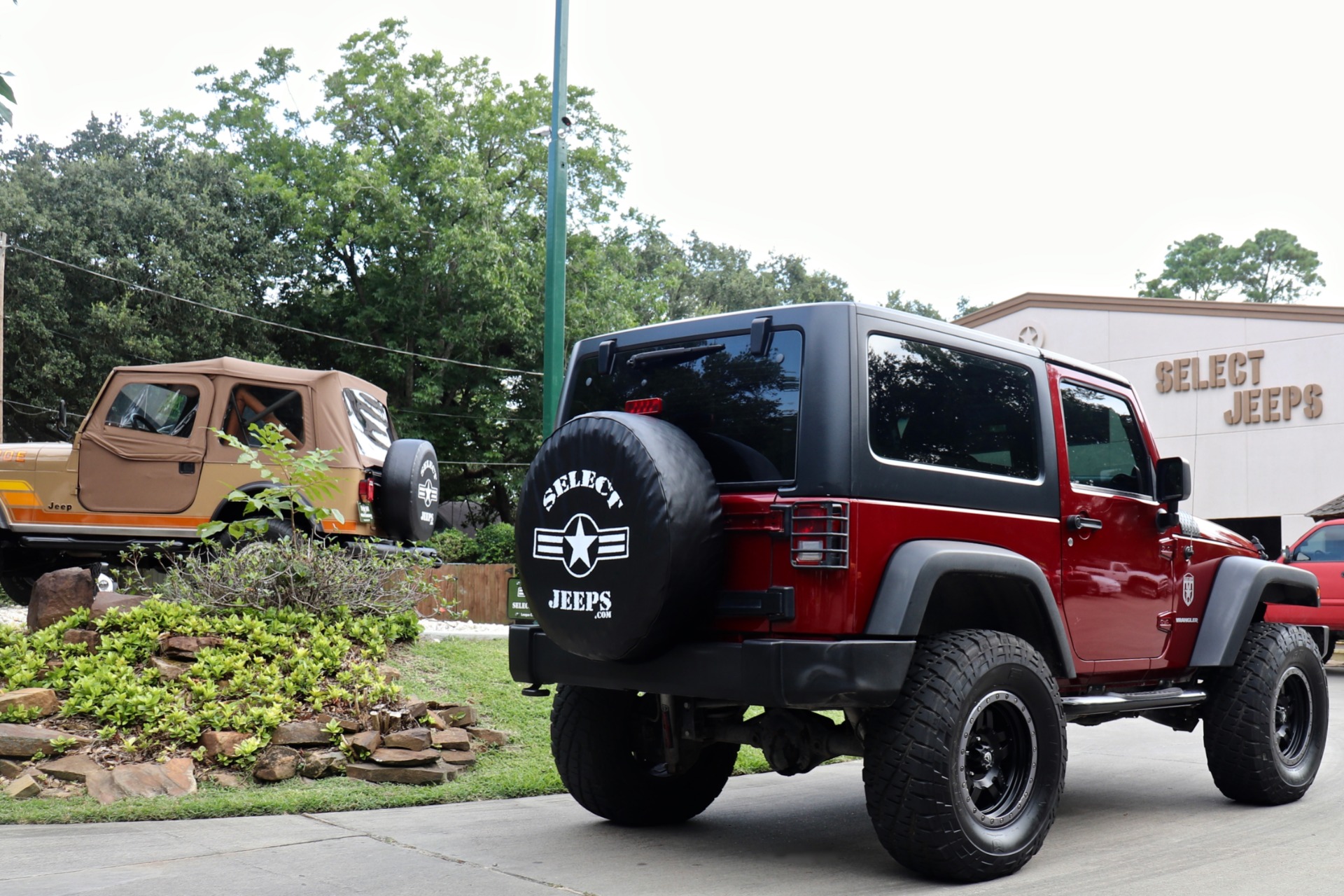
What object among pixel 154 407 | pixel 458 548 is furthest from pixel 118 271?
pixel 154 407

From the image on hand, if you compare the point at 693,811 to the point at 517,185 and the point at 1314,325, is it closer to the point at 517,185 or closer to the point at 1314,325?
the point at 1314,325

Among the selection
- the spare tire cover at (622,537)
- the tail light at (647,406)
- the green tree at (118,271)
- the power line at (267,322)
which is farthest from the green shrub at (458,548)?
the spare tire cover at (622,537)

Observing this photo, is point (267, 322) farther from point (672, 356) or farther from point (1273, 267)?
point (1273, 267)

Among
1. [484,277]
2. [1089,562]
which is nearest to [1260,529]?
[484,277]

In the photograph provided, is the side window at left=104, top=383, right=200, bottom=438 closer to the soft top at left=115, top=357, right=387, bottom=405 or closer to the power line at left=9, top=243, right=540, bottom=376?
the soft top at left=115, top=357, right=387, bottom=405

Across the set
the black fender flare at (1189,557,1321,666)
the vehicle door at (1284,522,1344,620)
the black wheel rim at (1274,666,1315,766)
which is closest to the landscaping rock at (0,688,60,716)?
the black fender flare at (1189,557,1321,666)

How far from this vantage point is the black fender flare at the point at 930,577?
4430mm

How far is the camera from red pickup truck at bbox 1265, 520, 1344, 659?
14.0 m

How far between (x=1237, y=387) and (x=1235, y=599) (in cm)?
1900

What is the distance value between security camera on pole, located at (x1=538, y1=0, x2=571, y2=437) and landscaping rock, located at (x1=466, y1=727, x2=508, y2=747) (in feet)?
11.8

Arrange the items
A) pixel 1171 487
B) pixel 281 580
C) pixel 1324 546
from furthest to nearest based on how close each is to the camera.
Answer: pixel 1324 546
pixel 281 580
pixel 1171 487

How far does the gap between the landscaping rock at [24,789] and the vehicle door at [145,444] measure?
5.06m

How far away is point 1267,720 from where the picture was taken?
6219 millimetres

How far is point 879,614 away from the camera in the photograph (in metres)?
4.43
